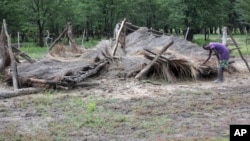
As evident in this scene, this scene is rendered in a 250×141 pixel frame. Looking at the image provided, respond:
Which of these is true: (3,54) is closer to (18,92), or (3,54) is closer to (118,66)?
(18,92)

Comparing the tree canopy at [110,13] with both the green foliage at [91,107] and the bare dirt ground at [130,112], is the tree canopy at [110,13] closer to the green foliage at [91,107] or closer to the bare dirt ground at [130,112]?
the bare dirt ground at [130,112]

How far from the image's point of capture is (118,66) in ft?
46.8

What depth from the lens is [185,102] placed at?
10172mm

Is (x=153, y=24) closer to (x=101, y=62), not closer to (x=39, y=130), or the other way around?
(x=101, y=62)

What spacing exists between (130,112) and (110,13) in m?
36.3

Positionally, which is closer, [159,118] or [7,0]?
[159,118]

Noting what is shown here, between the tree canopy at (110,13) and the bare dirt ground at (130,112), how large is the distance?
24496mm

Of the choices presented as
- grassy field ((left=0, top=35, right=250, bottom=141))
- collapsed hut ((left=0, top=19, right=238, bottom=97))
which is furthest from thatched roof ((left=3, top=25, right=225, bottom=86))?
grassy field ((left=0, top=35, right=250, bottom=141))

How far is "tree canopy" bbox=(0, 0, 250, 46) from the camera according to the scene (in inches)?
1451

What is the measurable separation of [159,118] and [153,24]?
41.1 m

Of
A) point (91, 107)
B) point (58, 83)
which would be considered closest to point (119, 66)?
point (58, 83)

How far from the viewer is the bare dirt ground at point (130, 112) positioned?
723 centimetres

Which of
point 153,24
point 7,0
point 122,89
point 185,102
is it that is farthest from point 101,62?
point 153,24

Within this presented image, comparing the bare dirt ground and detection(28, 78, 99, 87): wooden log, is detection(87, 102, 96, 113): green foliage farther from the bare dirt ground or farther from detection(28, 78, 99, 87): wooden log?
detection(28, 78, 99, 87): wooden log
